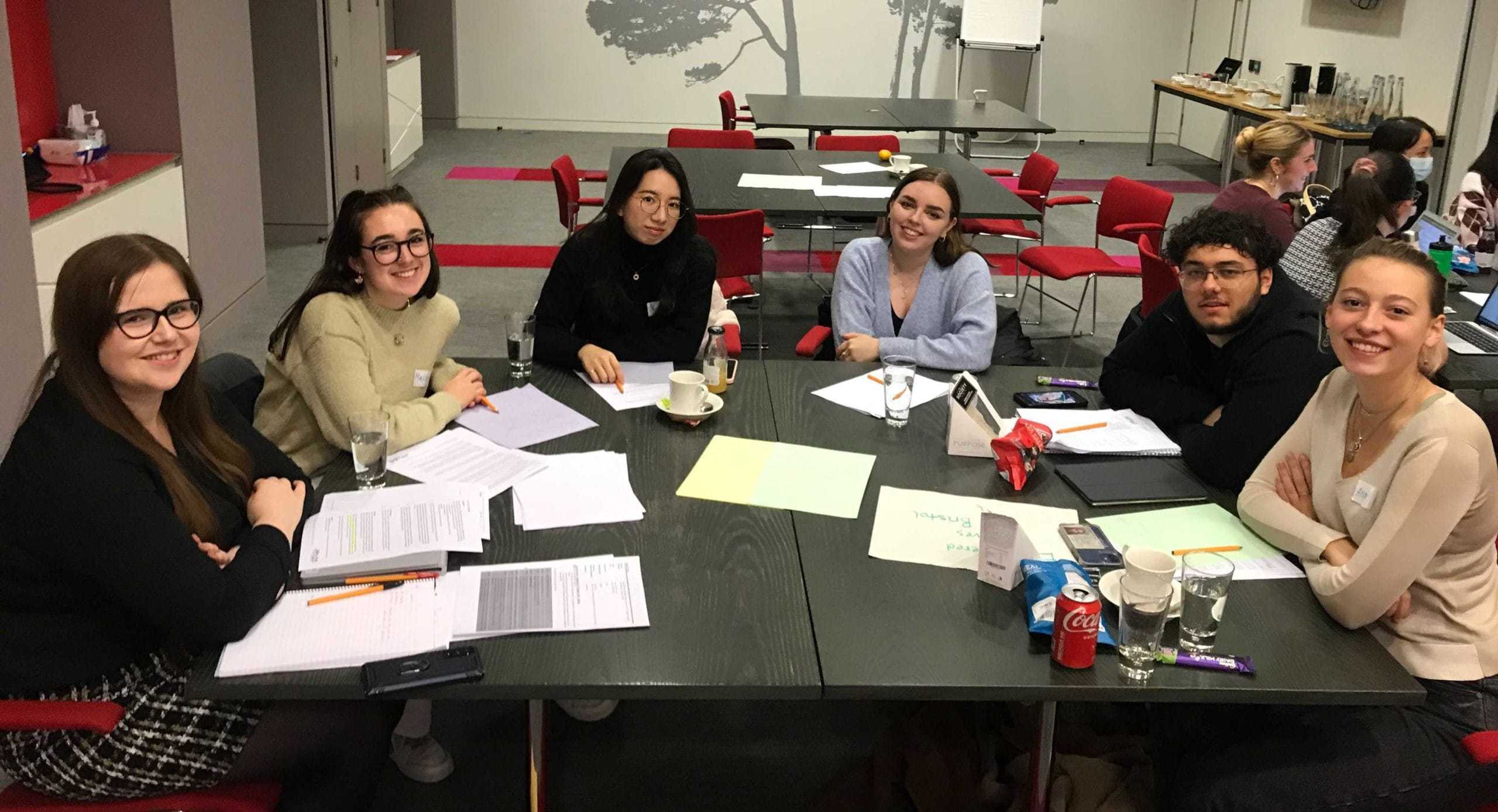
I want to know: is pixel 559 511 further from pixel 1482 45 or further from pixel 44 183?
pixel 1482 45

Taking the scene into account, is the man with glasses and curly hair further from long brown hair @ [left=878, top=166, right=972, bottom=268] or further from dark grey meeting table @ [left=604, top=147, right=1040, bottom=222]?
dark grey meeting table @ [left=604, top=147, right=1040, bottom=222]

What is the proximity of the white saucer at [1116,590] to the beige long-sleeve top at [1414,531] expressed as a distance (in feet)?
0.81

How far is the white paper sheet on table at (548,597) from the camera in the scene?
1.81m

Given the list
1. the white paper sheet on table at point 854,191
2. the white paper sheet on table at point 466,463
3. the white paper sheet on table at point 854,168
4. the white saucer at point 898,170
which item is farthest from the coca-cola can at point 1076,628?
the white paper sheet on table at point 854,168

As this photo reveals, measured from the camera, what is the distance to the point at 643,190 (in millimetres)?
3289

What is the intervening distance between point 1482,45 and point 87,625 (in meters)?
8.81

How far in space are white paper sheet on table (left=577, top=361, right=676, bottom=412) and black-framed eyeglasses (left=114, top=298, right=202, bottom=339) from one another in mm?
1057

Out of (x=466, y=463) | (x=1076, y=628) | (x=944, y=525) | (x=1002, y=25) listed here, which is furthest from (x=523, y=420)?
(x=1002, y=25)

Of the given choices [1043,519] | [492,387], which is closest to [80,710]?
[492,387]

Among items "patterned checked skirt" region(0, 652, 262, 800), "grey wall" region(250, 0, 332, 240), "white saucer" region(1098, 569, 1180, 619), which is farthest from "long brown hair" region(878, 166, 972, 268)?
"grey wall" region(250, 0, 332, 240)

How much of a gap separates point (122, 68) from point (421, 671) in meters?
4.25

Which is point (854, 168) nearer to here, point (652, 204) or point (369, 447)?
point (652, 204)

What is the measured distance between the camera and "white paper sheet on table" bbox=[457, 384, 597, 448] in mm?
2574

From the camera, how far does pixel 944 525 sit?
220 centimetres
